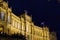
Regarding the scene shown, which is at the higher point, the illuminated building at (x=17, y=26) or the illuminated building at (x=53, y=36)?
the illuminated building at (x=17, y=26)

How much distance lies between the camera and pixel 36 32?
82.3 m

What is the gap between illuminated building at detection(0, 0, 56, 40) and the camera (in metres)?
65.1

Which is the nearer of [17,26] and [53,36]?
[17,26]

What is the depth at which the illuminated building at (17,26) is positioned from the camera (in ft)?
214

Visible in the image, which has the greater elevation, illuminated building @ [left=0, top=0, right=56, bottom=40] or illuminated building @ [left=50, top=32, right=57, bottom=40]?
illuminated building @ [left=0, top=0, right=56, bottom=40]

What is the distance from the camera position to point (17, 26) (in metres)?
71.9

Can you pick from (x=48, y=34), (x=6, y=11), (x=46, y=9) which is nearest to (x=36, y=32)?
(x=48, y=34)

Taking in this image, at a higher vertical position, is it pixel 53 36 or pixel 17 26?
pixel 17 26

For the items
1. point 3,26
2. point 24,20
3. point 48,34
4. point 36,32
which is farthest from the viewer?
point 48,34

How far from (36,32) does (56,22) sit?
22.8 m

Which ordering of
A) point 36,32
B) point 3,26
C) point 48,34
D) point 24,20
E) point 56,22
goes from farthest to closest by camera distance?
point 56,22, point 48,34, point 36,32, point 24,20, point 3,26

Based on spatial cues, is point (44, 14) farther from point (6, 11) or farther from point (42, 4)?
point (6, 11)

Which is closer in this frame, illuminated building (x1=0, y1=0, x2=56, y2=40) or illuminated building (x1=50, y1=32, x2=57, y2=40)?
illuminated building (x1=0, y1=0, x2=56, y2=40)

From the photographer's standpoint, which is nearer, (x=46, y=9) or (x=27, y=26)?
(x=27, y=26)
